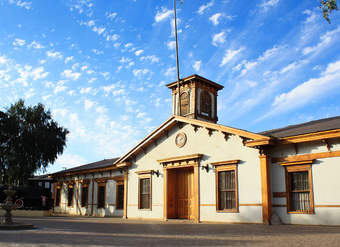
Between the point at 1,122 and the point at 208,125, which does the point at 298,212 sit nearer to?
the point at 208,125

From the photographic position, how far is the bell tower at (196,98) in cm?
2283

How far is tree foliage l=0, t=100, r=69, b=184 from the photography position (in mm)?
31922

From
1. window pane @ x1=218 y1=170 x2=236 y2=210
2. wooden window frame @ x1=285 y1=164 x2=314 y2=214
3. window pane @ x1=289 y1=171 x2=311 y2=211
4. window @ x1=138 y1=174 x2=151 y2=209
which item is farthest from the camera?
window @ x1=138 y1=174 x2=151 y2=209

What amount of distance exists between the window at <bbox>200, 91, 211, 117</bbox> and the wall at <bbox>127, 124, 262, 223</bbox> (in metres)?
3.47

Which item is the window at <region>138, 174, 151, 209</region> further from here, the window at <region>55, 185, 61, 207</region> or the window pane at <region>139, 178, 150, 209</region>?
the window at <region>55, 185, 61, 207</region>

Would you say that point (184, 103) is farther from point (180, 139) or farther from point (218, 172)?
point (218, 172)

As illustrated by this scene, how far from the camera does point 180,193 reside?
20.1 meters

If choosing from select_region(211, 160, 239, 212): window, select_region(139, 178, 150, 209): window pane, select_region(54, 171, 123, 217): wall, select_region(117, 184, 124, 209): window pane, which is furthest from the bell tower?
select_region(54, 171, 123, 217): wall

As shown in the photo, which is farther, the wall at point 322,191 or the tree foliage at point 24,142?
the tree foliage at point 24,142

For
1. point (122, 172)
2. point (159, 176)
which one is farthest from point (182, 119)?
Result: point (122, 172)

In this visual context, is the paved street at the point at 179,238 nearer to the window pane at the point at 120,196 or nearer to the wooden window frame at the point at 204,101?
the wooden window frame at the point at 204,101

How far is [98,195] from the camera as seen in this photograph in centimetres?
2662

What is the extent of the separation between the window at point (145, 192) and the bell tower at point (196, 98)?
4.96 meters

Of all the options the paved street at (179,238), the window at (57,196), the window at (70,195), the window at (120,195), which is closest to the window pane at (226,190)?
the paved street at (179,238)
